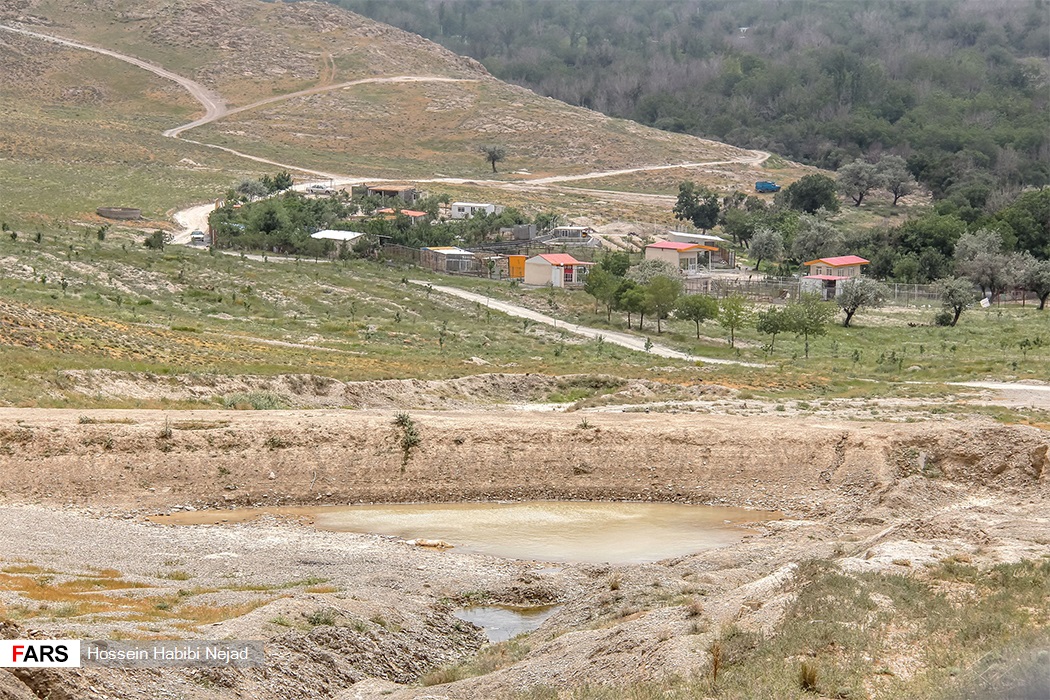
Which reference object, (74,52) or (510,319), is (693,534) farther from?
(74,52)

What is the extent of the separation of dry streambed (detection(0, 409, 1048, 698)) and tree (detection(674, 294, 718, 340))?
27.7 meters

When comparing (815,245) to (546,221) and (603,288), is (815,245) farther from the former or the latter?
(603,288)

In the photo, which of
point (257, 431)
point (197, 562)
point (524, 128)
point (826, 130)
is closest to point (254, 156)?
point (524, 128)

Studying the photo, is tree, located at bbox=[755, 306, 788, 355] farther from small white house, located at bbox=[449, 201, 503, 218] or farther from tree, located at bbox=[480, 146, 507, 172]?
tree, located at bbox=[480, 146, 507, 172]

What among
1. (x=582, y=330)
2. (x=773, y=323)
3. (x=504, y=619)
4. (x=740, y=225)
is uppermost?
(x=740, y=225)

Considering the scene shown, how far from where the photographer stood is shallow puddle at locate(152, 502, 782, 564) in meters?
27.8

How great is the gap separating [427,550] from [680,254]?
64873 millimetres

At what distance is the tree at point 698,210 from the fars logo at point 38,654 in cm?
10255

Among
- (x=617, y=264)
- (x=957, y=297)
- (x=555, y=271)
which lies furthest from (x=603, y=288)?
(x=957, y=297)

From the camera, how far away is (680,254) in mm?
89812

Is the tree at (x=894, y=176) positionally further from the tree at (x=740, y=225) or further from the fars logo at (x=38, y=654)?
the fars logo at (x=38, y=654)

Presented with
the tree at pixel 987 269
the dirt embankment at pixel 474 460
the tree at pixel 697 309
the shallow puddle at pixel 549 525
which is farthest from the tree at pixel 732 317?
the shallow puddle at pixel 549 525

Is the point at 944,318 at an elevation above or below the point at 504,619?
above

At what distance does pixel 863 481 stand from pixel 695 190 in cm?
10103
